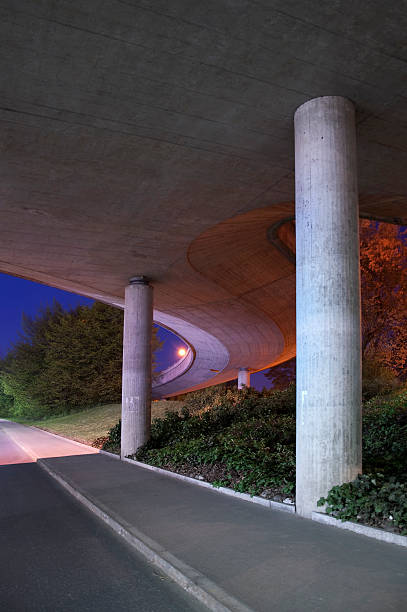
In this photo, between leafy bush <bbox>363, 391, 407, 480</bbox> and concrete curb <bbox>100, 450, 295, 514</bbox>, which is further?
leafy bush <bbox>363, 391, 407, 480</bbox>

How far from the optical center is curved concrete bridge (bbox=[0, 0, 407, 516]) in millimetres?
5949

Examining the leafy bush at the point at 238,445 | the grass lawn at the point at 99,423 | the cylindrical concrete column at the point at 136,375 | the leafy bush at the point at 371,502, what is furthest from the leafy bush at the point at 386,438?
the grass lawn at the point at 99,423

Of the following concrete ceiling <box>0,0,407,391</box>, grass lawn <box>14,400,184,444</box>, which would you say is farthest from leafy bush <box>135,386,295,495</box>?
concrete ceiling <box>0,0,407,391</box>

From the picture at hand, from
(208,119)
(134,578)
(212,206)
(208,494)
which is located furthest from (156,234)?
(134,578)

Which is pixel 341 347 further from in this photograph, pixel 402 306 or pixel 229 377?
pixel 229 377

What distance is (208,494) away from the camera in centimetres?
860

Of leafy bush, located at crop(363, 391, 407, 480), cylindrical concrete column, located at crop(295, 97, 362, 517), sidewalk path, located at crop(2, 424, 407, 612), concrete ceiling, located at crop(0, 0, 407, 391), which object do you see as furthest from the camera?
leafy bush, located at crop(363, 391, 407, 480)

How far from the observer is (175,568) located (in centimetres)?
483

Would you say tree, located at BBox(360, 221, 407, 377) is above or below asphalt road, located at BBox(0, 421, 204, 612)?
above

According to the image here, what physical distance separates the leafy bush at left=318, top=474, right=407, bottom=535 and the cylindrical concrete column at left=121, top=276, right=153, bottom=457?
917 centimetres

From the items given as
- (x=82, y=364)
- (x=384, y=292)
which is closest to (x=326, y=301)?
(x=384, y=292)

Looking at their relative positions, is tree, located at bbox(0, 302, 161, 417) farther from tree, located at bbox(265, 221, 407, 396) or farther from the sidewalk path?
the sidewalk path

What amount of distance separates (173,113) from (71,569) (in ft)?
20.6

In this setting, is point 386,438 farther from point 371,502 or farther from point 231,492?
Answer: point 371,502
